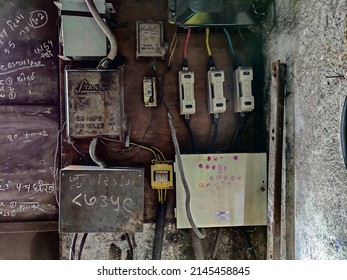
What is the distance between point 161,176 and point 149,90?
435 mm

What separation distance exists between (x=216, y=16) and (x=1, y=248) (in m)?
1.67

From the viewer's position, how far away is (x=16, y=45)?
157 cm

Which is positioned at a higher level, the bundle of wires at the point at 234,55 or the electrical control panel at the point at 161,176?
the bundle of wires at the point at 234,55

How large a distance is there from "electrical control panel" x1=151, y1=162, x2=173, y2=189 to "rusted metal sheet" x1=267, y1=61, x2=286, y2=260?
48 cm

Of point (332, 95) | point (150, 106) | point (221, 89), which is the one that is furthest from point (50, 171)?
point (332, 95)

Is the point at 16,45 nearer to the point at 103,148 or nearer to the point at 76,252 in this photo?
the point at 103,148

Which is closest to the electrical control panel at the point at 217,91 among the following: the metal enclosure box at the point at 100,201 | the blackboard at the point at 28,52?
the metal enclosure box at the point at 100,201

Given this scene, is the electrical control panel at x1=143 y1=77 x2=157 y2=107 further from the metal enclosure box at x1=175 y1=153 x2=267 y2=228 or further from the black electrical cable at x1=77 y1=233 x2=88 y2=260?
the black electrical cable at x1=77 y1=233 x2=88 y2=260

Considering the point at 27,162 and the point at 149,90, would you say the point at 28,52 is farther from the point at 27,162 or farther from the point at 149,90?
the point at 149,90

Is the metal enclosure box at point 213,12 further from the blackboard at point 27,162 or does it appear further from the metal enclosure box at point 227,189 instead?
the blackboard at point 27,162

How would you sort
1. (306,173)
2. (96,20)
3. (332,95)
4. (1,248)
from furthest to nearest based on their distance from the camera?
(1,248)
(96,20)
(306,173)
(332,95)

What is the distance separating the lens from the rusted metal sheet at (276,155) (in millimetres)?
1279

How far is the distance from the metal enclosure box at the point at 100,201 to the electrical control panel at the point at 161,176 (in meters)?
0.14

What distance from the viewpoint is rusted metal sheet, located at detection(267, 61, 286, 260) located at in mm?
1279
